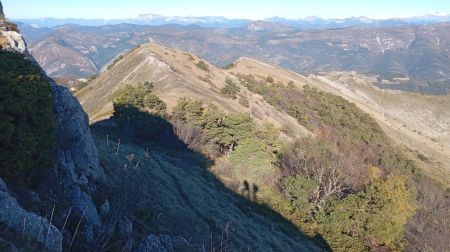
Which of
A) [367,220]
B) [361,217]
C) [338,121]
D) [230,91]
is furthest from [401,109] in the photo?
[361,217]

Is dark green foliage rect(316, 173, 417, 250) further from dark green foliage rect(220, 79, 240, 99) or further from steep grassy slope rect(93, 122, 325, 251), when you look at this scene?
dark green foliage rect(220, 79, 240, 99)

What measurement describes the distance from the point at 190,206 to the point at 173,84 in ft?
A: 118

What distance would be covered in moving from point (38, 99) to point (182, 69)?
181 ft

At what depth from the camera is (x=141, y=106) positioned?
41.6 metres

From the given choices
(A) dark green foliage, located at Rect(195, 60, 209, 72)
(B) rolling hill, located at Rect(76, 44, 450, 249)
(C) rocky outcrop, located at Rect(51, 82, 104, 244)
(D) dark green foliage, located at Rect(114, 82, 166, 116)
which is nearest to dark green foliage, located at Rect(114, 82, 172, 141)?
(D) dark green foliage, located at Rect(114, 82, 166, 116)

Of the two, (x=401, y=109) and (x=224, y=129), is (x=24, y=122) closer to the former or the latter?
(x=224, y=129)

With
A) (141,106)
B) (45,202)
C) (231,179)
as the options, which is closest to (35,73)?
(45,202)

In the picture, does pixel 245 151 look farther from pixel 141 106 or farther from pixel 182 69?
pixel 182 69

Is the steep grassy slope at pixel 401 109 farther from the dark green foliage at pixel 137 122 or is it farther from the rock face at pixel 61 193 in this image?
the rock face at pixel 61 193

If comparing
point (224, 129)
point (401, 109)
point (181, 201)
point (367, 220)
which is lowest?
point (401, 109)

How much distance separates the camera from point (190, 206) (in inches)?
825

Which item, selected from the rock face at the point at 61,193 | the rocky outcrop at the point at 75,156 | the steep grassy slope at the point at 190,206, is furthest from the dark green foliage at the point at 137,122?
the rocky outcrop at the point at 75,156

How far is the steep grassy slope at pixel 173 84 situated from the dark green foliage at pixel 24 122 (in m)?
34.0

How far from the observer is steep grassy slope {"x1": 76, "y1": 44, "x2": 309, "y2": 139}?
54.7m
